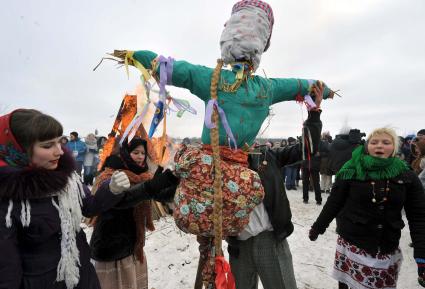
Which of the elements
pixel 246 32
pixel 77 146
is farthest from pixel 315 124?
pixel 77 146

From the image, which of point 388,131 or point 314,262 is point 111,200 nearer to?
point 388,131

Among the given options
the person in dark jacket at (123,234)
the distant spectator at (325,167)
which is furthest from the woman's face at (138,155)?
the distant spectator at (325,167)

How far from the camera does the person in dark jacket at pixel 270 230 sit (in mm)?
1704

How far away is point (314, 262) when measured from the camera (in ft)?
12.1

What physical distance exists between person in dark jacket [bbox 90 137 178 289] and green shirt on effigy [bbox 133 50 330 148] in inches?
34.9

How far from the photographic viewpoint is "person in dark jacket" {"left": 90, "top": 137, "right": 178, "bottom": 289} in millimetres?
2135

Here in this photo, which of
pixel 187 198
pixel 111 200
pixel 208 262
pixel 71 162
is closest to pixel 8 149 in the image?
pixel 71 162

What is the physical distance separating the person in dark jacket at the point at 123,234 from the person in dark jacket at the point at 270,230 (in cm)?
81

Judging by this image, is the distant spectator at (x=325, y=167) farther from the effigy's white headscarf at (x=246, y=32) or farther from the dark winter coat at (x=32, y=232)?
the dark winter coat at (x=32, y=232)

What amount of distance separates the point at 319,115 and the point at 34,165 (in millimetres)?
1734

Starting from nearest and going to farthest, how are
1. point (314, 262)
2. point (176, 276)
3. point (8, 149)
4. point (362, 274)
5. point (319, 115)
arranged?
1. point (8, 149)
2. point (319, 115)
3. point (362, 274)
4. point (176, 276)
5. point (314, 262)

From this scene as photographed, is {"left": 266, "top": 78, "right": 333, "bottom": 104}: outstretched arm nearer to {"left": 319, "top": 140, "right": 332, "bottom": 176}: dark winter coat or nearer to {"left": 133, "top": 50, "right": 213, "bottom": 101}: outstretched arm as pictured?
{"left": 133, "top": 50, "right": 213, "bottom": 101}: outstretched arm

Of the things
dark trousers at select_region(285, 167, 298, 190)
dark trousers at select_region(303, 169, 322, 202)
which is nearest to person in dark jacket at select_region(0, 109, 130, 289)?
dark trousers at select_region(303, 169, 322, 202)

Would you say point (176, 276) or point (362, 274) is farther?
point (176, 276)
